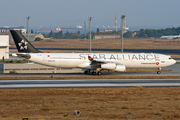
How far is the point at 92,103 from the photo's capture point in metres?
22.2

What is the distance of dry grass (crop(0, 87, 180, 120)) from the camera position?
18.2 m

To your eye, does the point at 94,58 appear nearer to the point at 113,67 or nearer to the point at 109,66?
the point at 109,66

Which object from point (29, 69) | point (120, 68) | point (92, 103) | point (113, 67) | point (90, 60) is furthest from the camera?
point (29, 69)

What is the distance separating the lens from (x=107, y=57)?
4369 centimetres

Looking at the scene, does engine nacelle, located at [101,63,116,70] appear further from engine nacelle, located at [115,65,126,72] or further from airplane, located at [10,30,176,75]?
engine nacelle, located at [115,65,126,72]

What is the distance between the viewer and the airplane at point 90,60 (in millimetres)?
41938

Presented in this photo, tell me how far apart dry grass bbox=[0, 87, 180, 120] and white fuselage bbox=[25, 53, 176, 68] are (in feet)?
46.6

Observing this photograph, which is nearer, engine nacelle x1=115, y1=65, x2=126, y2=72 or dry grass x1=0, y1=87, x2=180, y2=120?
dry grass x1=0, y1=87, x2=180, y2=120

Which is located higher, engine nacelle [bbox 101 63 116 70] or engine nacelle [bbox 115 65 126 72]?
engine nacelle [bbox 101 63 116 70]

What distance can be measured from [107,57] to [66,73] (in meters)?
7.44

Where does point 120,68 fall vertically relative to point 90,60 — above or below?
below

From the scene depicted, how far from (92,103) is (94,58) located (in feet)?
70.7

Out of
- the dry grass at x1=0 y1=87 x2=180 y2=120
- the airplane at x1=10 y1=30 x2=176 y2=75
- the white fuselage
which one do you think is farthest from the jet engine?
the dry grass at x1=0 y1=87 x2=180 y2=120

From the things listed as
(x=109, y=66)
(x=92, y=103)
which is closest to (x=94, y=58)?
(x=109, y=66)
